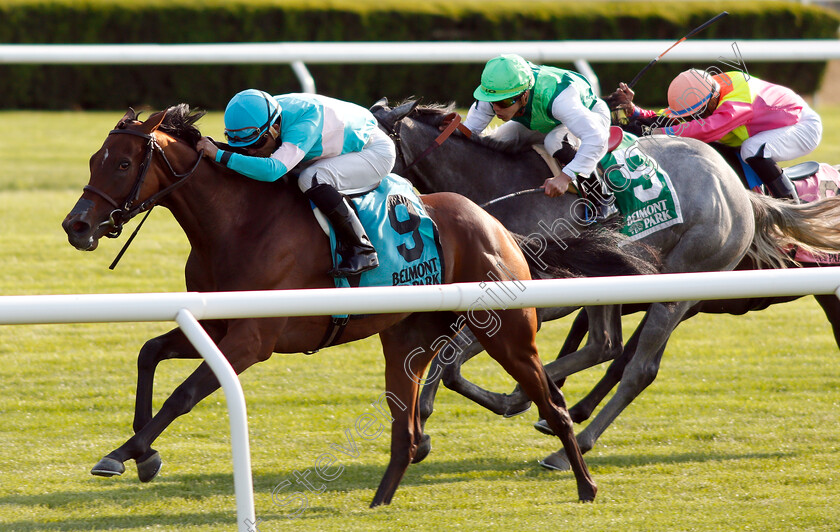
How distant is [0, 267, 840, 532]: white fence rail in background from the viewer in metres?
2.41

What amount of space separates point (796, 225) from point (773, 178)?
32cm

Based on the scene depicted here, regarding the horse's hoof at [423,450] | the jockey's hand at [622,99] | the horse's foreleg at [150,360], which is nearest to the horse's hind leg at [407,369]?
the horse's hoof at [423,450]

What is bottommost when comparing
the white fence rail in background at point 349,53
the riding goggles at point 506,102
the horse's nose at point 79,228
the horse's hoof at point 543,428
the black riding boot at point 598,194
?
the white fence rail in background at point 349,53

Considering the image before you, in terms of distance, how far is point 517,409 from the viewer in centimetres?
469

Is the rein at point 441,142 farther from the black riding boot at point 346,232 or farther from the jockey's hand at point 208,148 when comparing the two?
the jockey's hand at point 208,148

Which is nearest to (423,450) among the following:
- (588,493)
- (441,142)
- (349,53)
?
(588,493)

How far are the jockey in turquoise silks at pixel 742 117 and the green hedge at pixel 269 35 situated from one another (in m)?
7.79

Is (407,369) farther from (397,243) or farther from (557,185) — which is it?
(557,185)

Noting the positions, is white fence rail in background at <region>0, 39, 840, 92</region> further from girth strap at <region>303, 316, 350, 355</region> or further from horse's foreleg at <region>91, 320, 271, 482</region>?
horse's foreleg at <region>91, 320, 271, 482</region>

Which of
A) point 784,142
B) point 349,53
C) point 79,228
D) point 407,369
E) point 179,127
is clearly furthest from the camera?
point 349,53

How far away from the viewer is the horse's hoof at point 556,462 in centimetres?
423

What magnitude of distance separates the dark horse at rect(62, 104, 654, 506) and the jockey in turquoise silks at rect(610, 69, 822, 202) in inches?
56.2

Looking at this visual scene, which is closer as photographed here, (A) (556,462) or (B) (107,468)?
(B) (107,468)

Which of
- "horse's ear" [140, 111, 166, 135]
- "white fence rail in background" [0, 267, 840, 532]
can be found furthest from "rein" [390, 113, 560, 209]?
"white fence rail in background" [0, 267, 840, 532]
